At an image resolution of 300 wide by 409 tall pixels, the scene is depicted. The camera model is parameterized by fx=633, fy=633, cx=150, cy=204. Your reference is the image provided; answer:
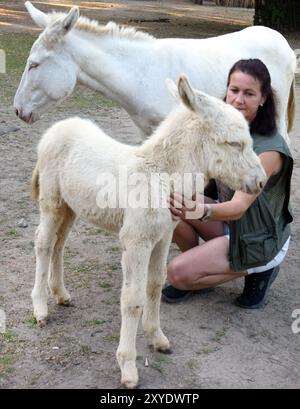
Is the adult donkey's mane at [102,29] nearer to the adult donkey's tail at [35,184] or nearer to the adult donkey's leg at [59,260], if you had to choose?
the adult donkey's tail at [35,184]

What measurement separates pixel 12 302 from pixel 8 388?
0.87 metres

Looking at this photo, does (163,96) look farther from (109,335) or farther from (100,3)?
(100,3)

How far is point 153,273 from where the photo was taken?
3.19 metres

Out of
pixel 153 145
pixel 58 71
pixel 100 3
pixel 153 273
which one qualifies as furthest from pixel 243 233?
pixel 100 3

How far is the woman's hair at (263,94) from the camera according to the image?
3.45 metres

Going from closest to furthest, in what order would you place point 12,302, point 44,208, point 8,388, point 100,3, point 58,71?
point 8,388
point 44,208
point 12,302
point 58,71
point 100,3

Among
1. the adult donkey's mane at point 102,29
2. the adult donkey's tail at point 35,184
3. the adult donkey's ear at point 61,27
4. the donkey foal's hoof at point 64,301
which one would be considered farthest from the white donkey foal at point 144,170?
the adult donkey's mane at point 102,29

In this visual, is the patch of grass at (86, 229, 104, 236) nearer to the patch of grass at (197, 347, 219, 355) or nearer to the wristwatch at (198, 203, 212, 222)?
the patch of grass at (197, 347, 219, 355)

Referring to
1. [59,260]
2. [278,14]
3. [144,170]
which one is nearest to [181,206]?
[144,170]

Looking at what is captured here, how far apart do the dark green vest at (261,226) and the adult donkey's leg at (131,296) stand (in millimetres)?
886

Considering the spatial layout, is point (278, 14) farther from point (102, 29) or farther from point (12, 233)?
point (12, 233)

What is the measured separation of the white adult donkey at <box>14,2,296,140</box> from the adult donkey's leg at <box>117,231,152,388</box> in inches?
72.4

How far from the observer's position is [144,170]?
2951mm

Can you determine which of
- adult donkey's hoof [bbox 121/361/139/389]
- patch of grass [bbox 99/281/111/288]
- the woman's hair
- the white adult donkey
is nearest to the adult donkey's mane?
the white adult donkey
